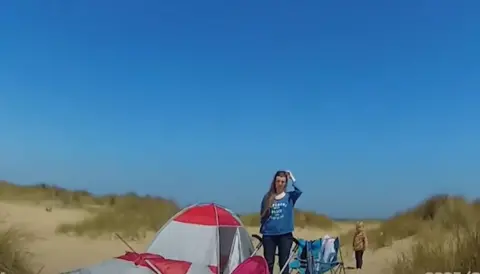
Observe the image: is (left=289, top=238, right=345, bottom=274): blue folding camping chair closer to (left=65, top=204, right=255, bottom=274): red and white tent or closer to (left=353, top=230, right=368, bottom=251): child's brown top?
(left=65, top=204, right=255, bottom=274): red and white tent

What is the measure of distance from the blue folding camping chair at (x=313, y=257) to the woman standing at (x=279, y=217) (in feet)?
1.73

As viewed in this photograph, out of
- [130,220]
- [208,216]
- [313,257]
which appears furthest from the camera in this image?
[130,220]

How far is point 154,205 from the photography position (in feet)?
67.5

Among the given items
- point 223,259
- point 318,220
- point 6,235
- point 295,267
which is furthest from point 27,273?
point 318,220

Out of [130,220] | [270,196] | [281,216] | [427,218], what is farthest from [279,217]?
[427,218]

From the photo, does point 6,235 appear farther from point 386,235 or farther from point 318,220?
point 318,220

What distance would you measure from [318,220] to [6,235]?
56.0 feet

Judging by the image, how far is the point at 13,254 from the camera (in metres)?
8.75

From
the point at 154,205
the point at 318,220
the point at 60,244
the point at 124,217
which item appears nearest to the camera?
the point at 60,244

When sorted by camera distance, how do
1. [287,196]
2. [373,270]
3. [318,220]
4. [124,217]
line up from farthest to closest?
1. [318,220]
2. [124,217]
3. [373,270]
4. [287,196]

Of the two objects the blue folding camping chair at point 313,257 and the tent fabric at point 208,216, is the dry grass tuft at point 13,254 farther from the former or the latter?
the blue folding camping chair at point 313,257

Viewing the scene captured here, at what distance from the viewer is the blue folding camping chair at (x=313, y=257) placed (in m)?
8.58

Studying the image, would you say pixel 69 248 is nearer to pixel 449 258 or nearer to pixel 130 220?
pixel 130 220

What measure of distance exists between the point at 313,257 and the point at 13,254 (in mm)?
4311
